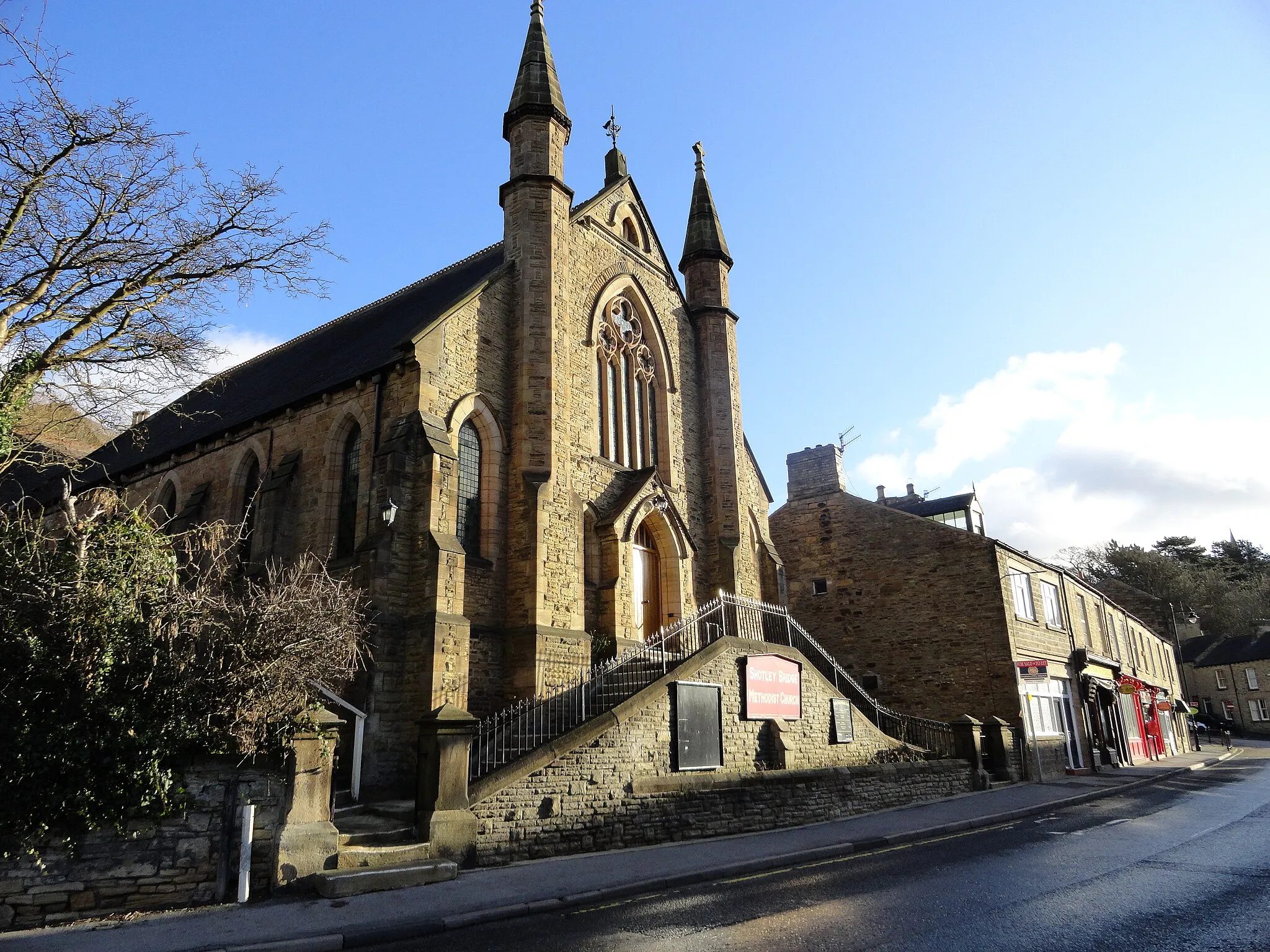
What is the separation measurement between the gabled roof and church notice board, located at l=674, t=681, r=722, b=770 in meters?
8.49

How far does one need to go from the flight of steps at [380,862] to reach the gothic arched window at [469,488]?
21.2ft

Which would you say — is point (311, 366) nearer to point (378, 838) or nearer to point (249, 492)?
point (249, 492)

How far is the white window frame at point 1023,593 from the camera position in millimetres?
23688

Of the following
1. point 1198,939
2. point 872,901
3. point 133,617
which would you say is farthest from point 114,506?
point 1198,939

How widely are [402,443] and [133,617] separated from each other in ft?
21.8

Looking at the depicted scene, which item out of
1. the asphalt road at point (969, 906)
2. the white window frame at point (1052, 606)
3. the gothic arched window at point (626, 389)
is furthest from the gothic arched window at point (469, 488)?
the white window frame at point (1052, 606)

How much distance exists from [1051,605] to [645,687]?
19204 millimetres

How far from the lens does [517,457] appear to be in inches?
671

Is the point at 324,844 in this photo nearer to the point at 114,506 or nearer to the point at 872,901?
the point at 114,506

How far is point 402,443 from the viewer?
14.9 meters

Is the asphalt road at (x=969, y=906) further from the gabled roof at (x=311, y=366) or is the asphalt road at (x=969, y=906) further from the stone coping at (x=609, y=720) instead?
the gabled roof at (x=311, y=366)

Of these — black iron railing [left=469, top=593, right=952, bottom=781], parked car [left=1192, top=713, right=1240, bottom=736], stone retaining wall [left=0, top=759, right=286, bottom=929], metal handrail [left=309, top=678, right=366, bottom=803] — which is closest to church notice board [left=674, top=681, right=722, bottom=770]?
black iron railing [left=469, top=593, right=952, bottom=781]

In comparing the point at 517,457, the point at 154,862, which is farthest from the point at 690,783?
the point at 154,862

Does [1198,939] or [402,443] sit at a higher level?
[402,443]
